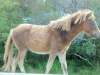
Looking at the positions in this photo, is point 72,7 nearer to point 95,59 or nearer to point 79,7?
point 79,7

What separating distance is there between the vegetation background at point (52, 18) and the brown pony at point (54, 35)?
284 centimetres

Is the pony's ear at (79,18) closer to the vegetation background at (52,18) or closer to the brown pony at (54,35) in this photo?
the brown pony at (54,35)

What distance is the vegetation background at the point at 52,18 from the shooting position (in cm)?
977

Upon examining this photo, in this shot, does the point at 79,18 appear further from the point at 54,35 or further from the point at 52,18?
the point at 52,18

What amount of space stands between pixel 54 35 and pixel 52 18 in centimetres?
316

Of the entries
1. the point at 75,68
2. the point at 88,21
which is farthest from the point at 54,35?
the point at 75,68

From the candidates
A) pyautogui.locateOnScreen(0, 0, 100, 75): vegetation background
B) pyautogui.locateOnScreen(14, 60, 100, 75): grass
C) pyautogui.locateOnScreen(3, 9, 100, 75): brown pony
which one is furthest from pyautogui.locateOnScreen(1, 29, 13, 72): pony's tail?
pyautogui.locateOnScreen(0, 0, 100, 75): vegetation background

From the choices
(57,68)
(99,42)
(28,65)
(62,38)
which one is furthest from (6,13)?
(62,38)

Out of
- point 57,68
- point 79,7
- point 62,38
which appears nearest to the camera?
point 62,38

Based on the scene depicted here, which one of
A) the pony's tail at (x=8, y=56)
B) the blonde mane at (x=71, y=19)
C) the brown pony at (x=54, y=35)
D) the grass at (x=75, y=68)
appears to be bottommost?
the grass at (x=75, y=68)

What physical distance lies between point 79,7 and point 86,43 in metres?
1.28

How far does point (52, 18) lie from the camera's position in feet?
31.4

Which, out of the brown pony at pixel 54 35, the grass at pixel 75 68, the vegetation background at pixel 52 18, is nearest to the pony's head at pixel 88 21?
the brown pony at pixel 54 35

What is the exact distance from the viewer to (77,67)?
34.0ft
